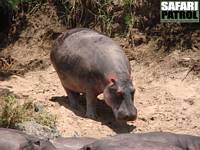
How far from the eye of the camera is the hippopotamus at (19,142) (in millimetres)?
6223

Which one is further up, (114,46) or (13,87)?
(114,46)

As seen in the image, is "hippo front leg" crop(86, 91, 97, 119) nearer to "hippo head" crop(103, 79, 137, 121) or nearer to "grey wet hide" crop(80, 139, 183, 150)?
"hippo head" crop(103, 79, 137, 121)

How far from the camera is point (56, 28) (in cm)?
1151

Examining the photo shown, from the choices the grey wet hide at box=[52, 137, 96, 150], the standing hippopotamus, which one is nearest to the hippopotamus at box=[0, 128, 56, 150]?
the grey wet hide at box=[52, 137, 96, 150]

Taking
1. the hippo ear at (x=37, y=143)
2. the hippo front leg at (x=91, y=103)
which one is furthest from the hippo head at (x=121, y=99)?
the hippo ear at (x=37, y=143)

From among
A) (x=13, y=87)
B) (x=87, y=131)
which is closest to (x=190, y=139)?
(x=87, y=131)

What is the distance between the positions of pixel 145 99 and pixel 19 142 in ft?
11.8

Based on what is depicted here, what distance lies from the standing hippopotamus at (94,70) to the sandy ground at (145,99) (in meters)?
0.22

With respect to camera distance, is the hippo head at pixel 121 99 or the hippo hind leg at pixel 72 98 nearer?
the hippo head at pixel 121 99

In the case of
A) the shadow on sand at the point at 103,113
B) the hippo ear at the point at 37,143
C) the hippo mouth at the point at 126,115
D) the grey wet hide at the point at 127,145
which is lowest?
the shadow on sand at the point at 103,113

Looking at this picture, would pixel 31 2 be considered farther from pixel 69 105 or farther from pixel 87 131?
pixel 87 131

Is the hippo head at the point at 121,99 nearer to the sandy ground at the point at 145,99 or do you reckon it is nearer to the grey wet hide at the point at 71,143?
the sandy ground at the point at 145,99

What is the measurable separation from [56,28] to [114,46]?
7.28 ft

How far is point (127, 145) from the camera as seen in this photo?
6.09 m
